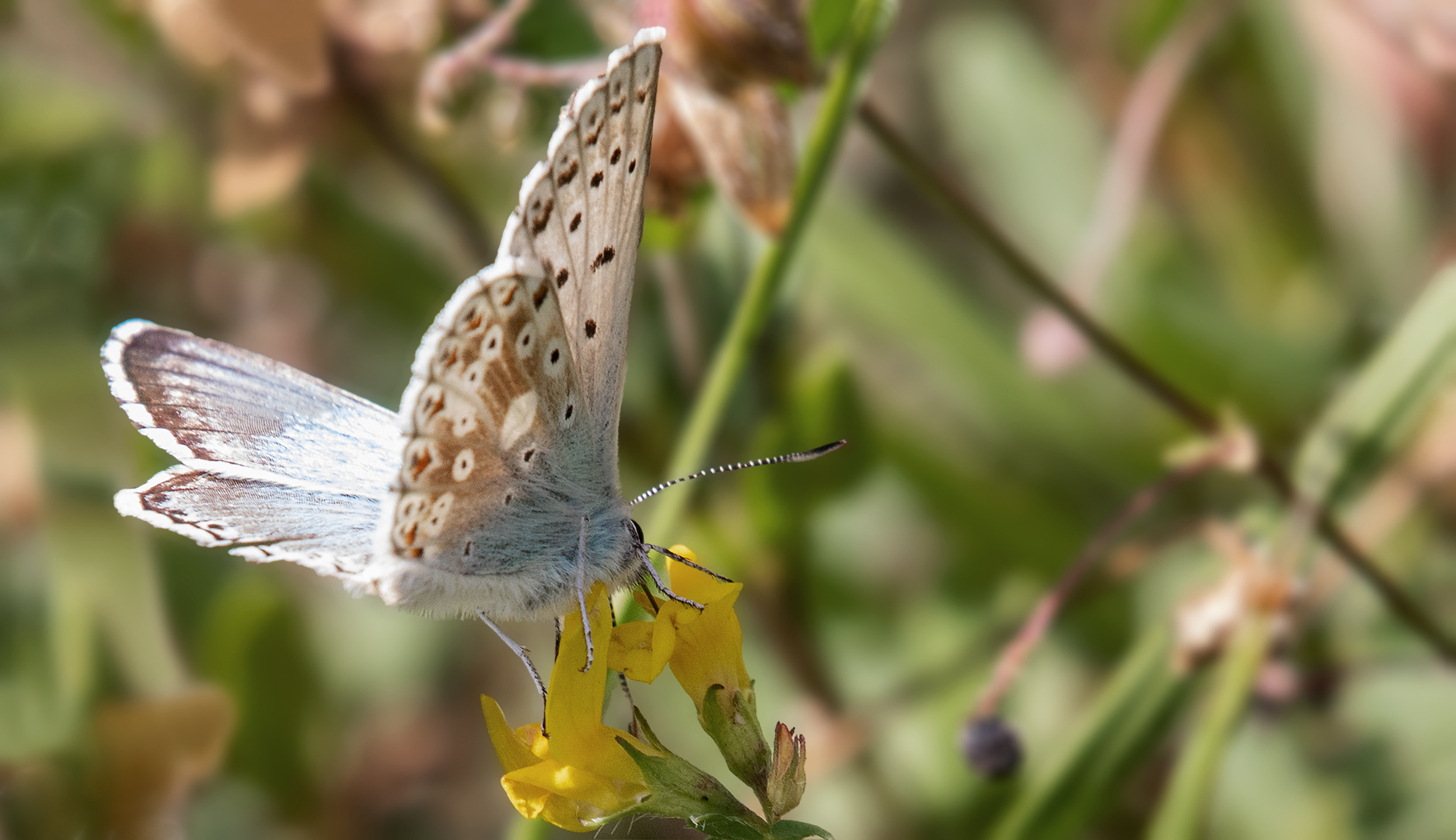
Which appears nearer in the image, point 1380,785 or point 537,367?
point 537,367

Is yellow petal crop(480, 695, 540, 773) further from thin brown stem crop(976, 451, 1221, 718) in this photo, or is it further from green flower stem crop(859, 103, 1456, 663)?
green flower stem crop(859, 103, 1456, 663)

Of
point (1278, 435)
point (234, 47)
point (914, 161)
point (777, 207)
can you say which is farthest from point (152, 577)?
point (1278, 435)

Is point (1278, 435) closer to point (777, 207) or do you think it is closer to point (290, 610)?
point (777, 207)

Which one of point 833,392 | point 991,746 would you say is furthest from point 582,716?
point 833,392

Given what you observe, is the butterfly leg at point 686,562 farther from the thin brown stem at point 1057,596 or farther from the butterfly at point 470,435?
the thin brown stem at point 1057,596

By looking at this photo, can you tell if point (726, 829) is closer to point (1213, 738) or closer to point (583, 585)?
point (583, 585)

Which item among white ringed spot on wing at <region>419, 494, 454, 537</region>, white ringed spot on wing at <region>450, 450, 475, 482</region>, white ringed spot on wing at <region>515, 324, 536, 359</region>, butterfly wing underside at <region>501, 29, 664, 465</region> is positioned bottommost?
white ringed spot on wing at <region>419, 494, 454, 537</region>

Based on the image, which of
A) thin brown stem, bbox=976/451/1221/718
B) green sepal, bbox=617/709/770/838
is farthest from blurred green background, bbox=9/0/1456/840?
green sepal, bbox=617/709/770/838

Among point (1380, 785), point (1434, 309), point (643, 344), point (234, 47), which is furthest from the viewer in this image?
point (643, 344)
